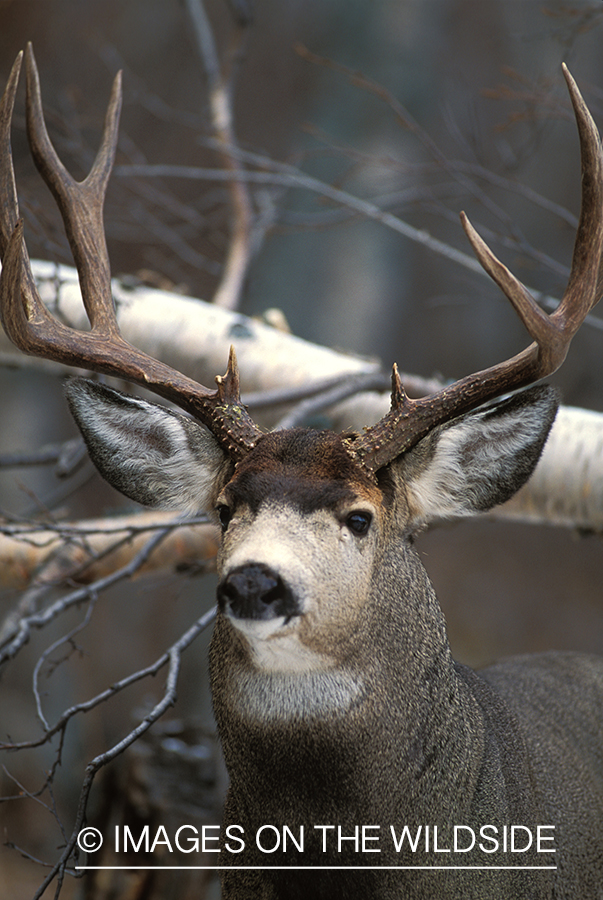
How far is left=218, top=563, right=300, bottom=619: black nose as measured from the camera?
5.79 feet

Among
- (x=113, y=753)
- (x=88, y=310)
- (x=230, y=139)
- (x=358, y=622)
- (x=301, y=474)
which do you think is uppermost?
(x=230, y=139)

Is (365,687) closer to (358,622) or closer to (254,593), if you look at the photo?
(358,622)

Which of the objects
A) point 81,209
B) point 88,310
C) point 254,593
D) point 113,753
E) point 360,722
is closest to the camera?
point 254,593

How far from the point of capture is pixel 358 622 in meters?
2.04

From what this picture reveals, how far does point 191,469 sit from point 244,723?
79 centimetres

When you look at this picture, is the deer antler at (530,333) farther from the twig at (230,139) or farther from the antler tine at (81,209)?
the twig at (230,139)

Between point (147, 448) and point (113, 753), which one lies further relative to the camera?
point (147, 448)

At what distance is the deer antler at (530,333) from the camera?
2146 millimetres

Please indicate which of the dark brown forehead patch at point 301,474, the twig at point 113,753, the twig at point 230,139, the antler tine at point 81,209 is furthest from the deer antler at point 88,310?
the twig at point 230,139

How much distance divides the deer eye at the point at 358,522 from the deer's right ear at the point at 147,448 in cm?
50

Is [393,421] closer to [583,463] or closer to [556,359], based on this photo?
[556,359]

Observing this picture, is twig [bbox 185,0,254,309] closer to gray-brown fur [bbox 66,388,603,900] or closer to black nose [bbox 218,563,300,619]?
gray-brown fur [bbox 66,388,603,900]

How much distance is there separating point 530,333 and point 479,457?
40 centimetres

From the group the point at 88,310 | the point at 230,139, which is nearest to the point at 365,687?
the point at 88,310
